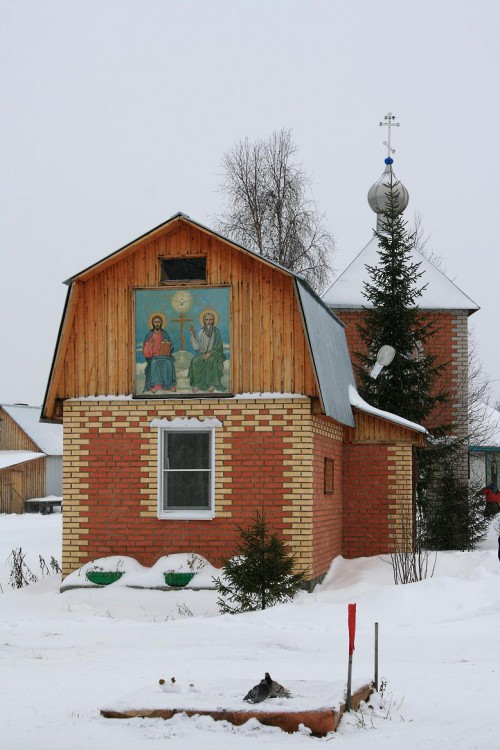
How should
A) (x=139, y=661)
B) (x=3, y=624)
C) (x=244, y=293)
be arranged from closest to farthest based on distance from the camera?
(x=139, y=661) → (x=3, y=624) → (x=244, y=293)

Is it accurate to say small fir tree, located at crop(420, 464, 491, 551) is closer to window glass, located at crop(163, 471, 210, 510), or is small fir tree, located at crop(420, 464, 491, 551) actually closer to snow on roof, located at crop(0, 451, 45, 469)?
window glass, located at crop(163, 471, 210, 510)

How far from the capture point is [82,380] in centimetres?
1689

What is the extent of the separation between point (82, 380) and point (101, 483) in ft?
5.58

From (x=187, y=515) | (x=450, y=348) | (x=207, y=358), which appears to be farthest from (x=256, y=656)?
(x=450, y=348)

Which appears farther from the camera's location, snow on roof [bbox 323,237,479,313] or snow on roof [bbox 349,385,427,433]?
snow on roof [bbox 323,237,479,313]

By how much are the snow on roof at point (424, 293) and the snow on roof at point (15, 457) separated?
2719 centimetres

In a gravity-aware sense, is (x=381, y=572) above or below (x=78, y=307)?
below

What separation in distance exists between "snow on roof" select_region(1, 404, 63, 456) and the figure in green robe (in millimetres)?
39081

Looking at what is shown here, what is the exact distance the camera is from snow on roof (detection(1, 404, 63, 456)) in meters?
54.9

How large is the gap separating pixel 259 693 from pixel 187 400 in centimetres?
949

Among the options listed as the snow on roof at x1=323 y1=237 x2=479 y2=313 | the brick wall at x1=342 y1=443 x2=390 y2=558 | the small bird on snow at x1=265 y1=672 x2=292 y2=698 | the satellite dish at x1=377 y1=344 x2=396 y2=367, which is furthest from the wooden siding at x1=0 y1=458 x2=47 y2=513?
the small bird on snow at x1=265 y1=672 x2=292 y2=698

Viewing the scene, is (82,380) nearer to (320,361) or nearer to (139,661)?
(320,361)

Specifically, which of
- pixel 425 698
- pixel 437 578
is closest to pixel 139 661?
pixel 425 698

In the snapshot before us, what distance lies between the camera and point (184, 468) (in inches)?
664
